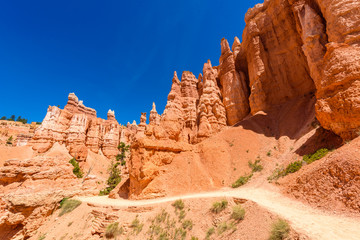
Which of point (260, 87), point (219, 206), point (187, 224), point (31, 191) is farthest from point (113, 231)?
point (260, 87)

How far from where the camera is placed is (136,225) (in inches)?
508

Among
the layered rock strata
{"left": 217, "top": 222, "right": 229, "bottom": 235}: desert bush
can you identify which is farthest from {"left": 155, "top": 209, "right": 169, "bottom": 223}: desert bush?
the layered rock strata

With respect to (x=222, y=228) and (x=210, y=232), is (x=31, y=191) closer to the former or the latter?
(x=210, y=232)

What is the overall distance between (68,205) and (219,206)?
17.8 metres

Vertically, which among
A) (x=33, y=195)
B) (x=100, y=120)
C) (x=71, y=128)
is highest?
(x=100, y=120)

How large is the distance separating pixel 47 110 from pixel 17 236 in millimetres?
43348

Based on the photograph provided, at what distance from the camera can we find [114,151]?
2283 inches

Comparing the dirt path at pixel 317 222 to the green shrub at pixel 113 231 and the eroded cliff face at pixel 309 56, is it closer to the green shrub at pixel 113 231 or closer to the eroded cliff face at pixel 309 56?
the eroded cliff face at pixel 309 56

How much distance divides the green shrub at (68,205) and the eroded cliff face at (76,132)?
3191 centimetres

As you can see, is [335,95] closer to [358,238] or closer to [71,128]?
[358,238]

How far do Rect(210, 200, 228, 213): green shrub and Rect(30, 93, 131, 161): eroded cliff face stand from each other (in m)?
48.1

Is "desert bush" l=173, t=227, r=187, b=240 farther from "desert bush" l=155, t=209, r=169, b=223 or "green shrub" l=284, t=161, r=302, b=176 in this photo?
"green shrub" l=284, t=161, r=302, b=176

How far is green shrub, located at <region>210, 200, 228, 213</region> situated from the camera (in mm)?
10984

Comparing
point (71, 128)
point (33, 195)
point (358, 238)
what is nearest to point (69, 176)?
point (33, 195)
